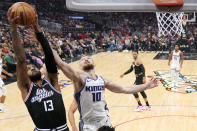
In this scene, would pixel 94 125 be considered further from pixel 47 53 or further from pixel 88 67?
pixel 47 53

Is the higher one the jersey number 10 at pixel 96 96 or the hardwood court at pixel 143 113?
the jersey number 10 at pixel 96 96

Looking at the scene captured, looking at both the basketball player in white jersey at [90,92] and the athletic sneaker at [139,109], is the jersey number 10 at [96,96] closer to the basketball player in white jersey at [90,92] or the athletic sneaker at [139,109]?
the basketball player in white jersey at [90,92]

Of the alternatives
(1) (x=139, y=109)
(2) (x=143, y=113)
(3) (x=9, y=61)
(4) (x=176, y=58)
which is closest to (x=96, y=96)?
(2) (x=143, y=113)

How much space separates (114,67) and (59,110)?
37.6 feet

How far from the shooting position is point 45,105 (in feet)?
8.30

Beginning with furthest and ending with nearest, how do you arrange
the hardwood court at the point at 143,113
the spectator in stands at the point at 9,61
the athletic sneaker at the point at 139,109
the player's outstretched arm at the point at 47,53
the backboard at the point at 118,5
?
the spectator in stands at the point at 9,61 < the athletic sneaker at the point at 139,109 < the hardwood court at the point at 143,113 < the backboard at the point at 118,5 < the player's outstretched arm at the point at 47,53

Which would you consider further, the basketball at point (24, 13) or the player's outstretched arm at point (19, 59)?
the basketball at point (24, 13)

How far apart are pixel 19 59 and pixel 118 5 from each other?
77.7 inches

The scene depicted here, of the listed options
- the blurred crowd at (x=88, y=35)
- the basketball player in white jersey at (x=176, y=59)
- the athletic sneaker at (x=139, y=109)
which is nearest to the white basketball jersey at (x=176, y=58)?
the basketball player in white jersey at (x=176, y=59)

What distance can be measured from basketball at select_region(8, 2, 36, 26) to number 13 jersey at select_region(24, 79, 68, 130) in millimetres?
611

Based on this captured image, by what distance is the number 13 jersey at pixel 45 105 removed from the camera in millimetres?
2518

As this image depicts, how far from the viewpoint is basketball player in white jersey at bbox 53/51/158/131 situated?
2.85m

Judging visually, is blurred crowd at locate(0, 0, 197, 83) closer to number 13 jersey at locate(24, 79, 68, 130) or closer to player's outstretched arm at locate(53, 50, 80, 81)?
player's outstretched arm at locate(53, 50, 80, 81)

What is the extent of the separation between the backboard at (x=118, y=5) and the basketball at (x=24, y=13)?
1.18 metres
